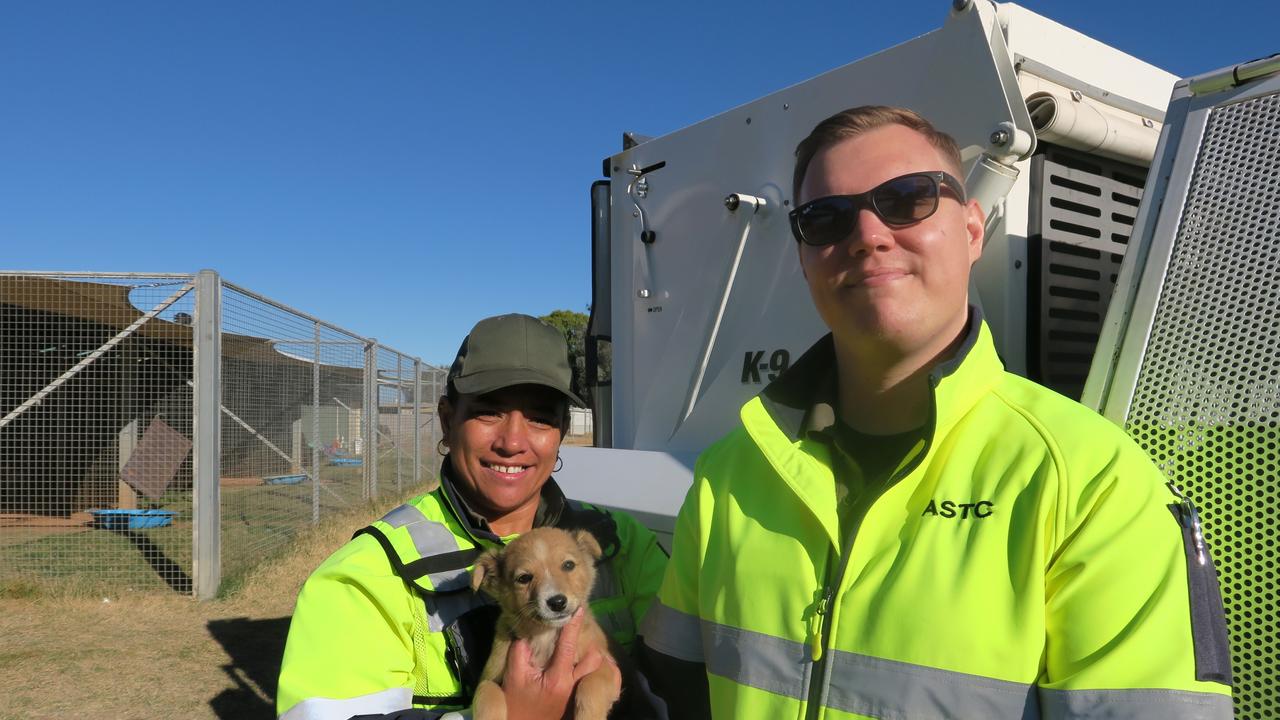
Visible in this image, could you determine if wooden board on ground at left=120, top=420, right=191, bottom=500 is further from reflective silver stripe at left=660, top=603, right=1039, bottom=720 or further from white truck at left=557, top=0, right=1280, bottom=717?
reflective silver stripe at left=660, top=603, right=1039, bottom=720

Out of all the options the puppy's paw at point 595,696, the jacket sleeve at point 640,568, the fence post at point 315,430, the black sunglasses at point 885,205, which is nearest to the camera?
the black sunglasses at point 885,205

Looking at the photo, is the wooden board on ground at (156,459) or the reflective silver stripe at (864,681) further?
the wooden board on ground at (156,459)

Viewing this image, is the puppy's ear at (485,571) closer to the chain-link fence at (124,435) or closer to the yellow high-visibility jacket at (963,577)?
the yellow high-visibility jacket at (963,577)

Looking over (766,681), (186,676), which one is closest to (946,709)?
(766,681)

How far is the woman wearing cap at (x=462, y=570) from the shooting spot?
2.15 meters

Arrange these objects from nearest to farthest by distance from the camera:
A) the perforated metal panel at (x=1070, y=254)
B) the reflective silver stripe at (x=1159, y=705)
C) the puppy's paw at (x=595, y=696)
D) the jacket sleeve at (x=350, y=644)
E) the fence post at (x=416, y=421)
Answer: the reflective silver stripe at (x=1159, y=705), the jacket sleeve at (x=350, y=644), the puppy's paw at (x=595, y=696), the perforated metal panel at (x=1070, y=254), the fence post at (x=416, y=421)

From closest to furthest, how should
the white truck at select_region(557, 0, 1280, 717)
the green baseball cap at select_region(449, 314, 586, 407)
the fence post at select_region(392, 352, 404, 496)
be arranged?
the white truck at select_region(557, 0, 1280, 717)
the green baseball cap at select_region(449, 314, 586, 407)
the fence post at select_region(392, 352, 404, 496)

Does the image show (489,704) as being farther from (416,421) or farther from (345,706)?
(416,421)

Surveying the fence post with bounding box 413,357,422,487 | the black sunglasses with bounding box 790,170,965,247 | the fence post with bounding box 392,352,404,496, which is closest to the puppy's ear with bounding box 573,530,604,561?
the black sunglasses with bounding box 790,170,965,247

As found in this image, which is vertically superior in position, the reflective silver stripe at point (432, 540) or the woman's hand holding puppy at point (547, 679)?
the reflective silver stripe at point (432, 540)

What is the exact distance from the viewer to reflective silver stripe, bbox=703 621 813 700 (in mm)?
1604

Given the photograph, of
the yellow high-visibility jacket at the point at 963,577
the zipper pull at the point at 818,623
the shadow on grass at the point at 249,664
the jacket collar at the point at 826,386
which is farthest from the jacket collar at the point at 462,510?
the shadow on grass at the point at 249,664

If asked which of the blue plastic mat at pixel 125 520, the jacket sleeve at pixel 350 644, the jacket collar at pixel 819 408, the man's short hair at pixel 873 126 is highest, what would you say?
the man's short hair at pixel 873 126

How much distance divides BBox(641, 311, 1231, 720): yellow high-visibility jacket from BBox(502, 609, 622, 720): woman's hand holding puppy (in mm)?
688
